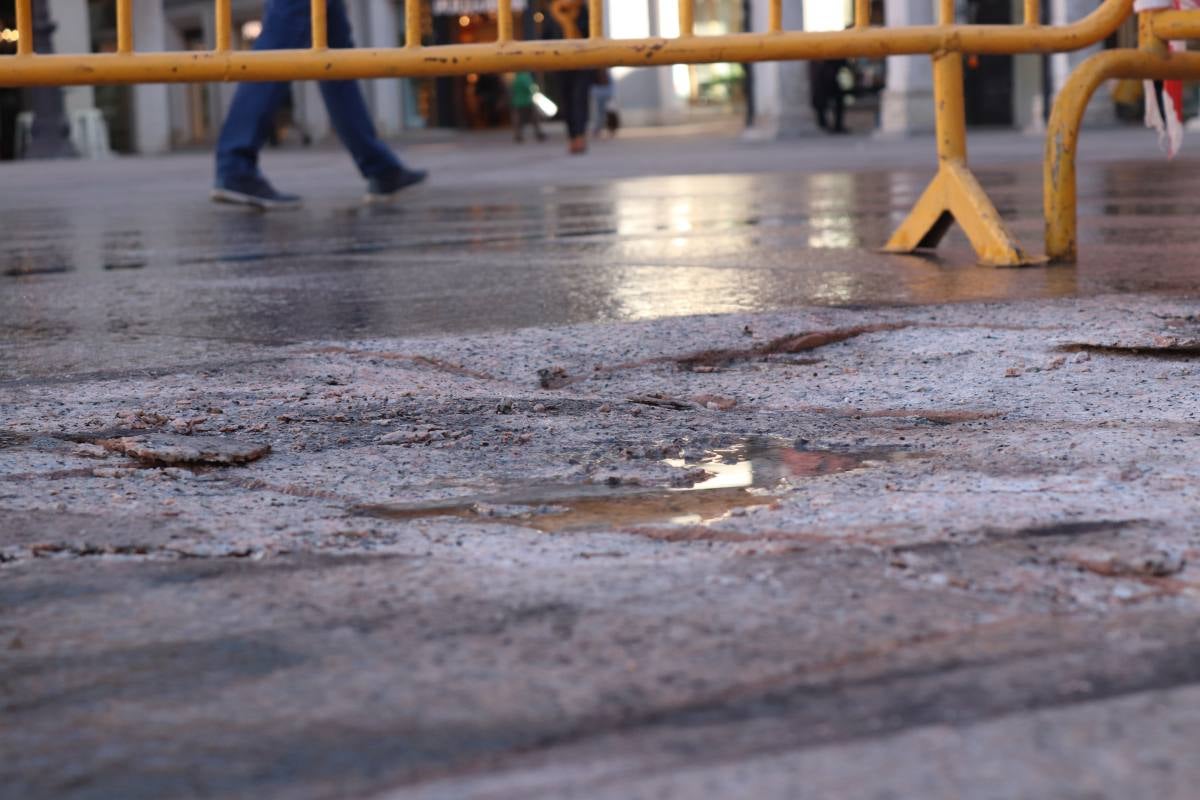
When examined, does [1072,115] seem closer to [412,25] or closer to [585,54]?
[585,54]

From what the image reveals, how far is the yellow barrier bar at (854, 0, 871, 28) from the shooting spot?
4094 millimetres

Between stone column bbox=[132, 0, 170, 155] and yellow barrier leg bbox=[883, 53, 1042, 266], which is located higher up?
stone column bbox=[132, 0, 170, 155]

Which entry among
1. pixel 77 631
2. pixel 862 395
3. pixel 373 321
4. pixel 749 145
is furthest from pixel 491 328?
pixel 749 145

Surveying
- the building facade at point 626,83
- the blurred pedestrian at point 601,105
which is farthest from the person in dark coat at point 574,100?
the blurred pedestrian at point 601,105

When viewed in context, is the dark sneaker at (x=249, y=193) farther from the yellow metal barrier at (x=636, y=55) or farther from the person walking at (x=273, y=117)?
the yellow metal barrier at (x=636, y=55)

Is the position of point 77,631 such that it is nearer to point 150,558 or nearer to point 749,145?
point 150,558

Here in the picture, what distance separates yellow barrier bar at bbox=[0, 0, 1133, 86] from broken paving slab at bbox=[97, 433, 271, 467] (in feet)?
6.65

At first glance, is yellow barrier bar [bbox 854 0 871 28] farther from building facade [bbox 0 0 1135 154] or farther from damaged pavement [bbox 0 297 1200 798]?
building facade [bbox 0 0 1135 154]

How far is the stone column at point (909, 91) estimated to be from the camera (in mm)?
19864

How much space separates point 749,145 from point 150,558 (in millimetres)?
17696

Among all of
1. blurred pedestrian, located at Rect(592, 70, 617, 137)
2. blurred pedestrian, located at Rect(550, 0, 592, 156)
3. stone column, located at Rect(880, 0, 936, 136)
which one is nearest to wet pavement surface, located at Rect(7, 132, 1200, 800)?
blurred pedestrian, located at Rect(550, 0, 592, 156)

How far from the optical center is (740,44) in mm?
4070

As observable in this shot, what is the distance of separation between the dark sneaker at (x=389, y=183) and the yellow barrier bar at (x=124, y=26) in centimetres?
420

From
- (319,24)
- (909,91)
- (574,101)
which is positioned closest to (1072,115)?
(319,24)
